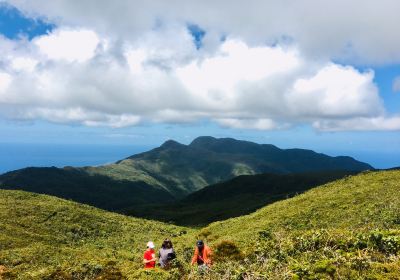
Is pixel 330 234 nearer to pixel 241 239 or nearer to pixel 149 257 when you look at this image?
pixel 149 257

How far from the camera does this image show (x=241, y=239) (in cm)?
4188

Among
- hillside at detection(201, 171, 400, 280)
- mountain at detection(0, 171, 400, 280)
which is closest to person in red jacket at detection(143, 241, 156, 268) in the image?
mountain at detection(0, 171, 400, 280)

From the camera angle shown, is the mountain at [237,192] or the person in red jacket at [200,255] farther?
the mountain at [237,192]

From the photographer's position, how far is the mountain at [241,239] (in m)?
16.1

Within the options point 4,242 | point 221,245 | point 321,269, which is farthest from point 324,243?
point 4,242

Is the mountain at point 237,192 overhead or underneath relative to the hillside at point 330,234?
underneath

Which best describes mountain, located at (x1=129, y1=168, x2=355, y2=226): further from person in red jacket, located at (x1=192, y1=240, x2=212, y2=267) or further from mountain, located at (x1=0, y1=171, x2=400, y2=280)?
person in red jacket, located at (x1=192, y1=240, x2=212, y2=267)

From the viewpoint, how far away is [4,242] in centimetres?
4431

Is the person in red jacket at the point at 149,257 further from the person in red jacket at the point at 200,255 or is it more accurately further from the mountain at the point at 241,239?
the person in red jacket at the point at 200,255

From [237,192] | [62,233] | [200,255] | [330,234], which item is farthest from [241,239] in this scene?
[237,192]

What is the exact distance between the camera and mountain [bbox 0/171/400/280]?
16.1 metres

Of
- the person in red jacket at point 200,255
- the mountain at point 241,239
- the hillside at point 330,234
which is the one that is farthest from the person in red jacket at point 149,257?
the hillside at point 330,234

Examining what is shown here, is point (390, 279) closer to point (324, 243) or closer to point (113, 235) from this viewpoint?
point (324, 243)

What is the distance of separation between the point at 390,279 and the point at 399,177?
45934 mm
